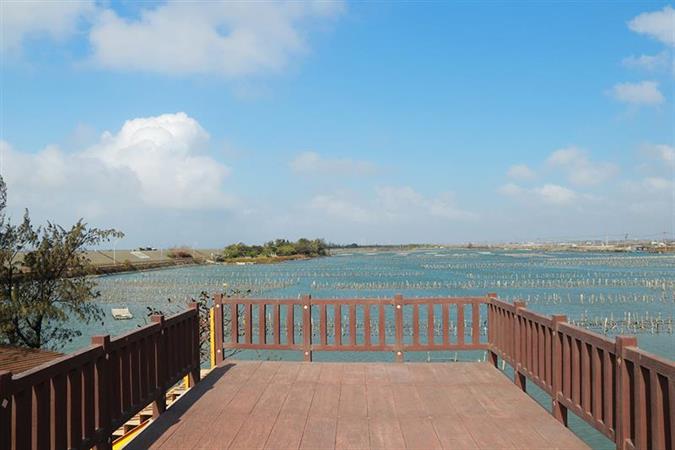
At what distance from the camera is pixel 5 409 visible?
241cm

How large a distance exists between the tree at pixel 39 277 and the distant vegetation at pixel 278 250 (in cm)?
11087

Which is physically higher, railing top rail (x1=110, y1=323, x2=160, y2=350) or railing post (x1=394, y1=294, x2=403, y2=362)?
railing top rail (x1=110, y1=323, x2=160, y2=350)

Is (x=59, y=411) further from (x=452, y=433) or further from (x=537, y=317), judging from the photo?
(x=537, y=317)

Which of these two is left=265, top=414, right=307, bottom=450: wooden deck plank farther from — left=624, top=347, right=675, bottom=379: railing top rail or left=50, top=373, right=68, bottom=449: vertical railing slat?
left=624, top=347, right=675, bottom=379: railing top rail

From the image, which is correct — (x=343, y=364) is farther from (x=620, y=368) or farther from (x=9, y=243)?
(x=9, y=243)

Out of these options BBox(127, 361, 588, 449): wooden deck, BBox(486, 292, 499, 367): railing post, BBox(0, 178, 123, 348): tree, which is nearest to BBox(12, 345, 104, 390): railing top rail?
BBox(127, 361, 588, 449): wooden deck

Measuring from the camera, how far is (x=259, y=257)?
406 ft

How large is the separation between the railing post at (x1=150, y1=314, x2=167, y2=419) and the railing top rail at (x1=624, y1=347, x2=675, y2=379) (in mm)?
3493

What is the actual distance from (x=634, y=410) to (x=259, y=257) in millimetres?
122380

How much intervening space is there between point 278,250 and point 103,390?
440ft

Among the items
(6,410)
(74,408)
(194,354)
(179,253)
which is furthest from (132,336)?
(179,253)

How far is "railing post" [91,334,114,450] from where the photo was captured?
344 cm

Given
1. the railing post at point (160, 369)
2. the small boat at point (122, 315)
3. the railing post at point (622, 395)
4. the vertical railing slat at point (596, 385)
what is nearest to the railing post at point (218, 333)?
the railing post at point (160, 369)

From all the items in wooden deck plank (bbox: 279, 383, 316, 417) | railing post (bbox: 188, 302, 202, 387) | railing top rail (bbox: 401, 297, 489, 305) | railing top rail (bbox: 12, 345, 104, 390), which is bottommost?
wooden deck plank (bbox: 279, 383, 316, 417)
